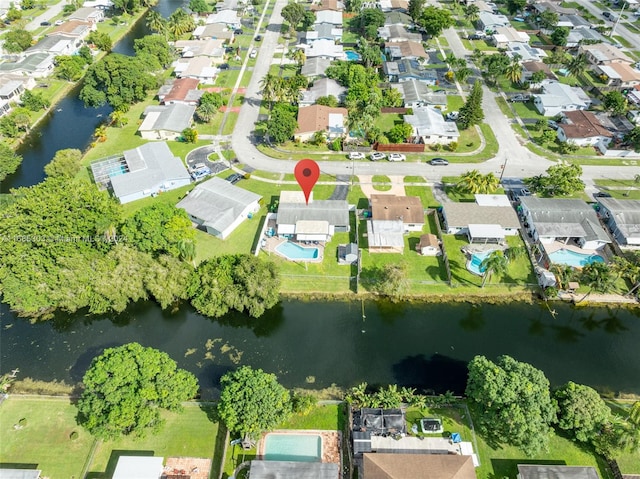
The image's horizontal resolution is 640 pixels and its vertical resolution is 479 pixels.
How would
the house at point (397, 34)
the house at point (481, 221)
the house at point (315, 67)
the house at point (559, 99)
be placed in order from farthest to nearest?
1. the house at point (397, 34)
2. the house at point (315, 67)
3. the house at point (559, 99)
4. the house at point (481, 221)

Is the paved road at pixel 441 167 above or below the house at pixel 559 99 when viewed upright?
below

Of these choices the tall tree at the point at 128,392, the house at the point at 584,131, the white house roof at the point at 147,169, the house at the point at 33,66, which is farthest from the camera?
the house at the point at 33,66

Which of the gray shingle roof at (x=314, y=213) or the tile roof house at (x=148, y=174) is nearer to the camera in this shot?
the gray shingle roof at (x=314, y=213)

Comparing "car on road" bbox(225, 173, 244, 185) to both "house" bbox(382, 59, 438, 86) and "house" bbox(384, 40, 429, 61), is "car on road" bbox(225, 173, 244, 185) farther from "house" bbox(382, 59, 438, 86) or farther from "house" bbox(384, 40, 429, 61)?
"house" bbox(384, 40, 429, 61)

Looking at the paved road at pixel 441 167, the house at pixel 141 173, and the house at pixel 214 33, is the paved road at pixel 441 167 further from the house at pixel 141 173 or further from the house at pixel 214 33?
the house at pixel 214 33

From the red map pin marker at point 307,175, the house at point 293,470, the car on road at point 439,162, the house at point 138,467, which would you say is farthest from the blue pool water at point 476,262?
the house at point 138,467

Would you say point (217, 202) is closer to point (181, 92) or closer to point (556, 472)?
→ point (181, 92)
